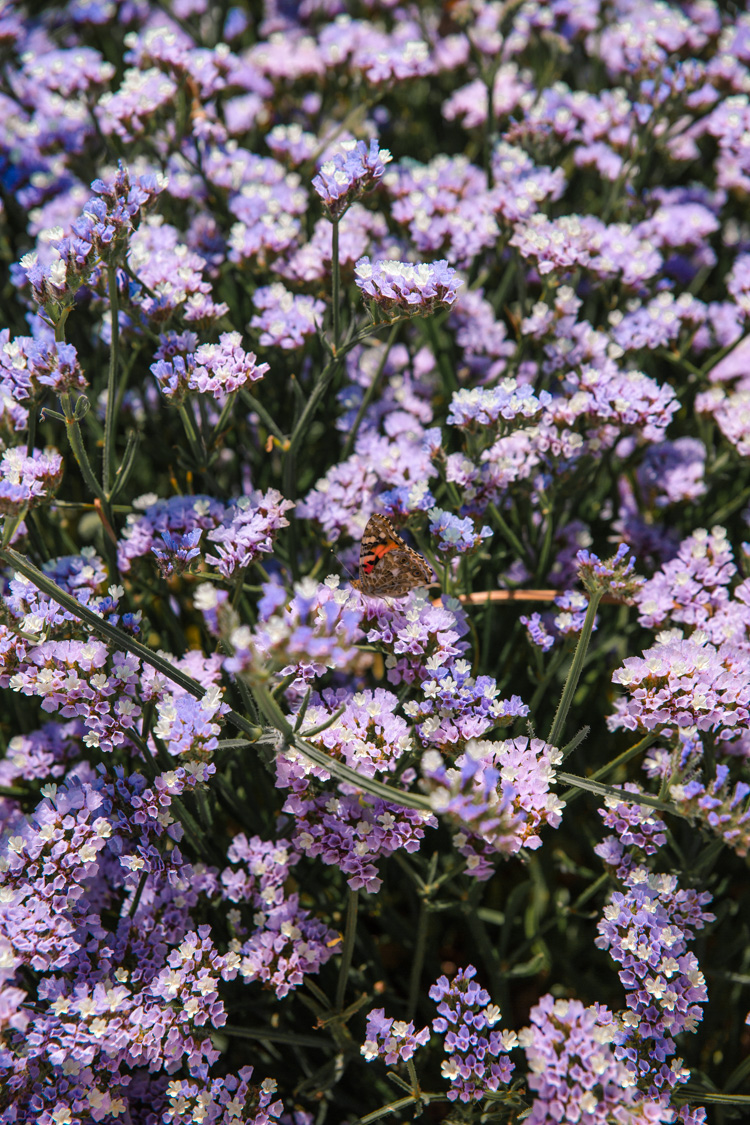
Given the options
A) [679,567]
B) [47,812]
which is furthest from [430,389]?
[47,812]

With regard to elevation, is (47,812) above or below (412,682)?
below

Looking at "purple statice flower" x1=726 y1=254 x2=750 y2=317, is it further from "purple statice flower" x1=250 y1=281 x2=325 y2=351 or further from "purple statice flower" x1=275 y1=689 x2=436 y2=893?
"purple statice flower" x1=275 y1=689 x2=436 y2=893

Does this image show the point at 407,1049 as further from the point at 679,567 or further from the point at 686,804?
the point at 679,567

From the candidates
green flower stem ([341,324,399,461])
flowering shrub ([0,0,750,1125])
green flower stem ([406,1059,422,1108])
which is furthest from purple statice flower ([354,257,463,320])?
green flower stem ([406,1059,422,1108])

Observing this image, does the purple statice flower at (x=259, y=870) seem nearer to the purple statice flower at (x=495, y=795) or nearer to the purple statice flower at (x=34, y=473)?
the purple statice flower at (x=495, y=795)

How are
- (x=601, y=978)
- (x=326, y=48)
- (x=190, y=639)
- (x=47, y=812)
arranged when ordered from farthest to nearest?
(x=326, y=48) < (x=190, y=639) < (x=601, y=978) < (x=47, y=812)
